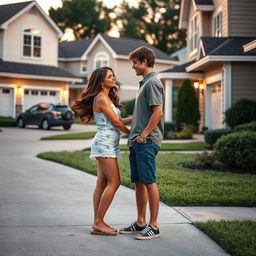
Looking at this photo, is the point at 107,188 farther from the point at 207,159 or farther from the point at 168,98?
the point at 168,98

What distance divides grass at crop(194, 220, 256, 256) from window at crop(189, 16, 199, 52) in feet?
66.1

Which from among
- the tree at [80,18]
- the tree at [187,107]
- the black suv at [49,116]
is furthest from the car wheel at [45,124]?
the tree at [80,18]

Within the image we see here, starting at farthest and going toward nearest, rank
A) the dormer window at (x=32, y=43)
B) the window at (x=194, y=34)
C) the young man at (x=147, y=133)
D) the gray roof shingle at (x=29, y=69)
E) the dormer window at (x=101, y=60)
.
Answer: the dormer window at (x=101, y=60)
the dormer window at (x=32, y=43)
the gray roof shingle at (x=29, y=69)
the window at (x=194, y=34)
the young man at (x=147, y=133)

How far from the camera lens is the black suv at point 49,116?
27.3 m

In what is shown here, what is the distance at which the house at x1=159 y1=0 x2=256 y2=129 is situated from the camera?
61.8 feet

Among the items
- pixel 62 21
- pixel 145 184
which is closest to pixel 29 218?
pixel 145 184

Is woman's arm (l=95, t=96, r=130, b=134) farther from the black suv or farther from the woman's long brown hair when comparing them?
the black suv

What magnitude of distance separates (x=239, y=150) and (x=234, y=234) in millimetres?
5745

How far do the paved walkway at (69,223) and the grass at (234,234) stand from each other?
94 mm

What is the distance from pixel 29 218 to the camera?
6.25 metres

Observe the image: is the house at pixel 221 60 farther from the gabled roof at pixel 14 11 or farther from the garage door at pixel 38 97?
the gabled roof at pixel 14 11

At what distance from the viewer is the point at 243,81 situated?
18969 mm

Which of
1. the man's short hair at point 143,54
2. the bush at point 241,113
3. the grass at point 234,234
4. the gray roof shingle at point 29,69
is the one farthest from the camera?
the gray roof shingle at point 29,69

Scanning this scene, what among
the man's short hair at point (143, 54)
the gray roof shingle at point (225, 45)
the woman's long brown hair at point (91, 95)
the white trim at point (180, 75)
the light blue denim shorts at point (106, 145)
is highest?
the gray roof shingle at point (225, 45)
